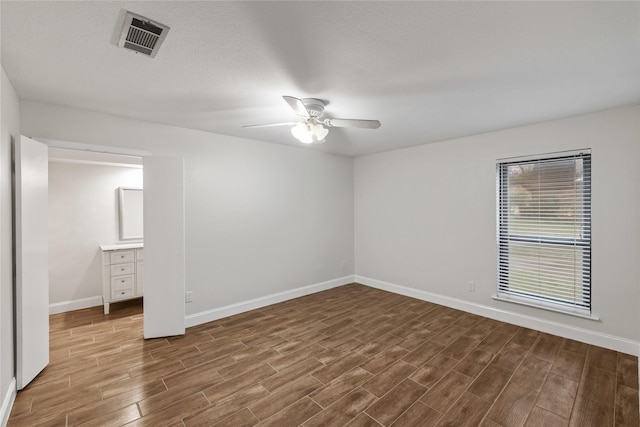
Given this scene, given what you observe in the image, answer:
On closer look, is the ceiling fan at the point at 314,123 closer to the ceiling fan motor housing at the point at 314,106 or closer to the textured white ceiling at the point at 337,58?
the ceiling fan motor housing at the point at 314,106

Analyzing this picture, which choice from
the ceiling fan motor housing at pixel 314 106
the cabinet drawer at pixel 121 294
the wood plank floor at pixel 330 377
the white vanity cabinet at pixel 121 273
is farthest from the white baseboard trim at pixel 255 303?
the ceiling fan motor housing at pixel 314 106

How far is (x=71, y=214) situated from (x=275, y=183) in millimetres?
2967

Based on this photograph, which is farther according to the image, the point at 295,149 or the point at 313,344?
the point at 295,149

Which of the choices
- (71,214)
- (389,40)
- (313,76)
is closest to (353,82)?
(313,76)

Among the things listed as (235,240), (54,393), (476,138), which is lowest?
(54,393)

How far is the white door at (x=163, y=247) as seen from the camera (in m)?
3.14

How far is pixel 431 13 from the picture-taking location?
146 cm

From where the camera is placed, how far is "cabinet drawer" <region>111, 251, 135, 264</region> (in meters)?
4.05

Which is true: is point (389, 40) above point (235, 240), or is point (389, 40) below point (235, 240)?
above

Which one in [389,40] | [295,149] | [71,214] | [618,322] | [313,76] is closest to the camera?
[389,40]

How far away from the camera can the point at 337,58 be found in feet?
6.22

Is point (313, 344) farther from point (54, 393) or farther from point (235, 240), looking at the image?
point (54, 393)

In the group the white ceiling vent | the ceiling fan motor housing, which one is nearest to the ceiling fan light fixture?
the ceiling fan motor housing

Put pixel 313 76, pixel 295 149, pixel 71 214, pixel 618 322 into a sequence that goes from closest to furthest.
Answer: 1. pixel 313 76
2. pixel 618 322
3. pixel 71 214
4. pixel 295 149
